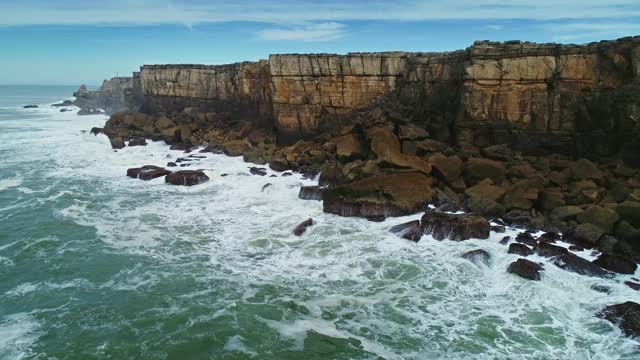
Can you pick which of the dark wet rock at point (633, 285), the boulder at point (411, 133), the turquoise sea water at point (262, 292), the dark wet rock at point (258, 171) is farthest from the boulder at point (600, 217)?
the dark wet rock at point (258, 171)

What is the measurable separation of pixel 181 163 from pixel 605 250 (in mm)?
23794

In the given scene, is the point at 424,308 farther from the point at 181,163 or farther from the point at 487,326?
the point at 181,163

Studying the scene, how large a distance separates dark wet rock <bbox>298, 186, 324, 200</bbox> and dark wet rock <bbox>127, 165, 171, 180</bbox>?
9119 millimetres

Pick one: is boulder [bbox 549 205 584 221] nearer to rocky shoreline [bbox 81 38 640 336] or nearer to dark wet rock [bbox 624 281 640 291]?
rocky shoreline [bbox 81 38 640 336]

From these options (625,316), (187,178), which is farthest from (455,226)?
(187,178)

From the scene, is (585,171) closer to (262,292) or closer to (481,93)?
(481,93)

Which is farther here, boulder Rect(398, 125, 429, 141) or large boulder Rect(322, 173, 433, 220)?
boulder Rect(398, 125, 429, 141)

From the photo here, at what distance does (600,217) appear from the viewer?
17.5 meters

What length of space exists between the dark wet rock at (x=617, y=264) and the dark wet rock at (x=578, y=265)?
0.26 meters

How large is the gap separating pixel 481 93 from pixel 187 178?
634 inches

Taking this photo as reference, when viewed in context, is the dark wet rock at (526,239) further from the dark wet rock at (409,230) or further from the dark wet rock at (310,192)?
the dark wet rock at (310,192)

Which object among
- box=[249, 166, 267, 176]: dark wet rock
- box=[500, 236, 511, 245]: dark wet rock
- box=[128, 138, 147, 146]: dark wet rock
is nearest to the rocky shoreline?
box=[249, 166, 267, 176]: dark wet rock

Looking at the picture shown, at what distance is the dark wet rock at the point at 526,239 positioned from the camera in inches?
676

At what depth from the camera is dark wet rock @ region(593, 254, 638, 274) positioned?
15203 mm
